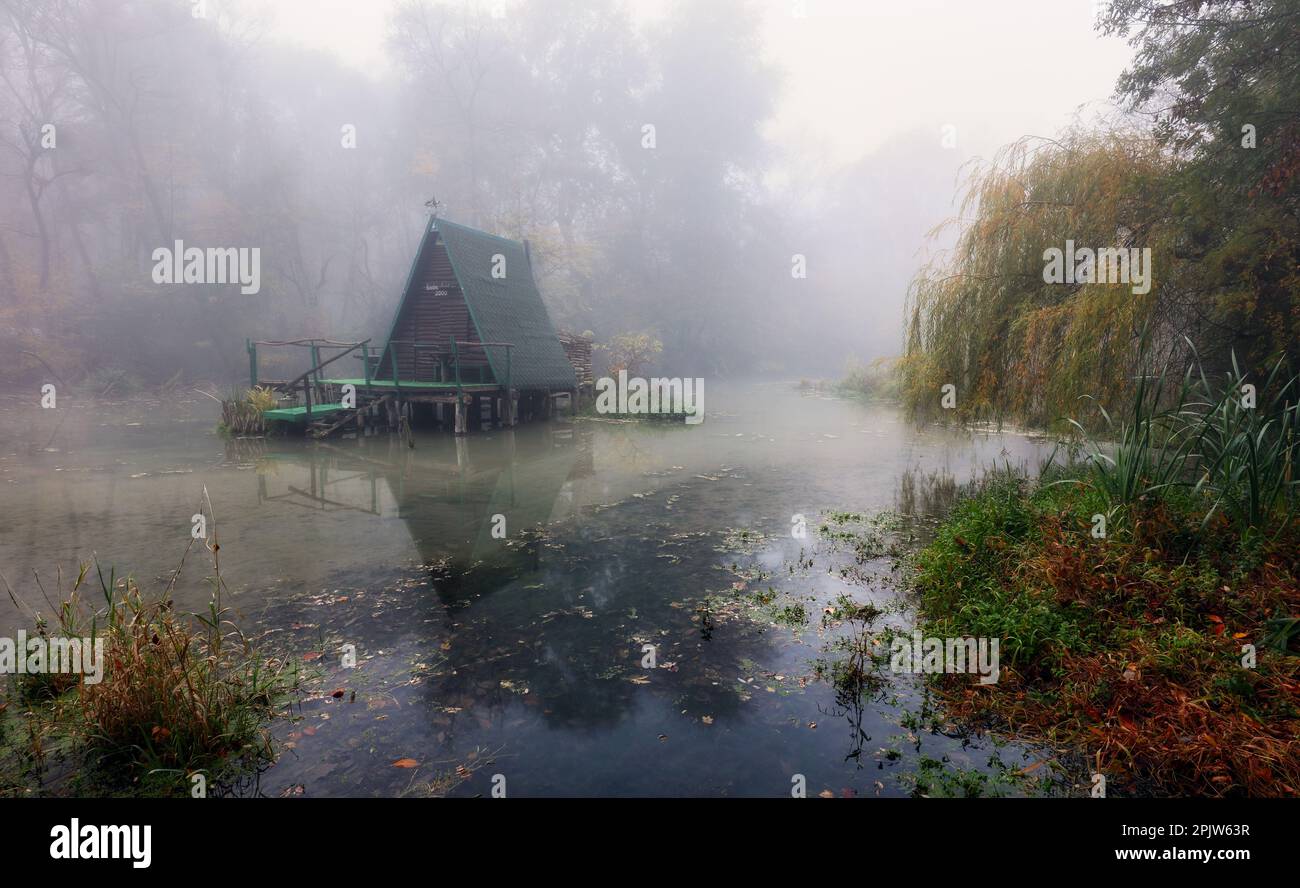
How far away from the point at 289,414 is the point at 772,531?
13.9 m

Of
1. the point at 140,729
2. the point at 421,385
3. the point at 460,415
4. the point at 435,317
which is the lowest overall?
the point at 140,729

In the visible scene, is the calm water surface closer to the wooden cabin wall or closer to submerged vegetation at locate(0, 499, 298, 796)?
submerged vegetation at locate(0, 499, 298, 796)

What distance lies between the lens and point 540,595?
6559 millimetres

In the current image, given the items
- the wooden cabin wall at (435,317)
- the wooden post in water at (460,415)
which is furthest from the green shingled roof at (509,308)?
the wooden post in water at (460,415)

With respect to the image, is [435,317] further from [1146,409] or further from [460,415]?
[1146,409]

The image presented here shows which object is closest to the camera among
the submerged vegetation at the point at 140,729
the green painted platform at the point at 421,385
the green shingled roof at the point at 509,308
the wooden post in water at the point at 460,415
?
the submerged vegetation at the point at 140,729

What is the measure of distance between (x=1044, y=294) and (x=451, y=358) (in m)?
15.7

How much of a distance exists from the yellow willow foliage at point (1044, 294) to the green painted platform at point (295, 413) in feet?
48.2

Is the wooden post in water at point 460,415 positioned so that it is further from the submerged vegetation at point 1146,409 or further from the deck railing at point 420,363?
the submerged vegetation at point 1146,409

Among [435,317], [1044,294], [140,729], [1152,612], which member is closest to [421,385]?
[435,317]

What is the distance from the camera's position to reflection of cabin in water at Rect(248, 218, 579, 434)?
59.2ft

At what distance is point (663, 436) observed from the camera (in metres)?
18.5

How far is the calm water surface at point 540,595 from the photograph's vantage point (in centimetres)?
394

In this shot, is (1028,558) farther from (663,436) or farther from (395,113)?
(395,113)
